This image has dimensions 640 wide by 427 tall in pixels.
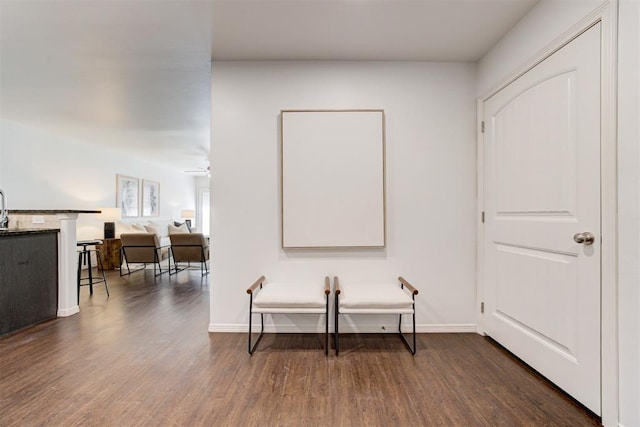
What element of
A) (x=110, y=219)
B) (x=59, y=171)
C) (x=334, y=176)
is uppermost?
(x=59, y=171)

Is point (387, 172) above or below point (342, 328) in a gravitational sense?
above

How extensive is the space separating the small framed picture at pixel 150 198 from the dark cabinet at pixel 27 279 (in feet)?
16.5

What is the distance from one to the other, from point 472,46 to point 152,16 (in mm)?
2461

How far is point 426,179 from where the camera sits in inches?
113

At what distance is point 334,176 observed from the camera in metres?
2.81

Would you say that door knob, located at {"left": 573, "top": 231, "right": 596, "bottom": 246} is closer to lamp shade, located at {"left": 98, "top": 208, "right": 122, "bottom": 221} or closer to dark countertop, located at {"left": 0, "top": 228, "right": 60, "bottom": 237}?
dark countertop, located at {"left": 0, "top": 228, "right": 60, "bottom": 237}

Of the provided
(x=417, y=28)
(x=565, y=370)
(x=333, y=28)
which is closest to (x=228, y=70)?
(x=333, y=28)

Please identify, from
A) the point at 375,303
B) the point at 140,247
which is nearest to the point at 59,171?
the point at 140,247

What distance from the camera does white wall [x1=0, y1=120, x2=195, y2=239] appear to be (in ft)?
15.8

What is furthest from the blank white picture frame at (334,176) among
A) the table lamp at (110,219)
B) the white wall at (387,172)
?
the table lamp at (110,219)

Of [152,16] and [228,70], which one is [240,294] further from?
[152,16]

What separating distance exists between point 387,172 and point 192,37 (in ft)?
6.35

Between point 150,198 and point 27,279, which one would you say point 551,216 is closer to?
point 27,279

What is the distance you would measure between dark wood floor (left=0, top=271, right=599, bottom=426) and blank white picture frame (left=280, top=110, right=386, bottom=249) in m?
0.92
